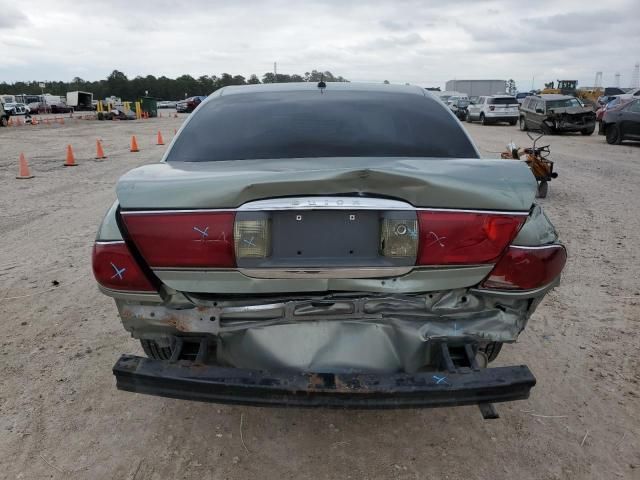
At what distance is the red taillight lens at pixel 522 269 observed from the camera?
2.25 m

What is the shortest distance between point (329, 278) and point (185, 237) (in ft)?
2.02

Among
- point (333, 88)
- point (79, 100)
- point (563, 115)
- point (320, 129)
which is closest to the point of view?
point (320, 129)

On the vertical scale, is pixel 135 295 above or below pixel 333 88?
below

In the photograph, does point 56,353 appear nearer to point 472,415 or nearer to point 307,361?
point 307,361

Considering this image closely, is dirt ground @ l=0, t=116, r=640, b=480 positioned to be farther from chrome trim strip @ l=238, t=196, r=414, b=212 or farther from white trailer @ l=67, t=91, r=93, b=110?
white trailer @ l=67, t=91, r=93, b=110

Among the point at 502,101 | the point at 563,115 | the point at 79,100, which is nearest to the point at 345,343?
the point at 563,115

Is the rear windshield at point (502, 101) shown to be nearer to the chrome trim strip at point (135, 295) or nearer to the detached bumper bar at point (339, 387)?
the detached bumper bar at point (339, 387)

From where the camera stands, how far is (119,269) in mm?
2256

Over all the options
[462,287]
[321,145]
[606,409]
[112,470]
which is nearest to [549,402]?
[606,409]

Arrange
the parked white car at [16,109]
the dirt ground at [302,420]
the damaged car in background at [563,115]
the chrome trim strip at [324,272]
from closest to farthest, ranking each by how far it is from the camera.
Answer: the chrome trim strip at [324,272], the dirt ground at [302,420], the damaged car in background at [563,115], the parked white car at [16,109]

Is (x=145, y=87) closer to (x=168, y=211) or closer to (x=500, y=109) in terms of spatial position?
(x=500, y=109)

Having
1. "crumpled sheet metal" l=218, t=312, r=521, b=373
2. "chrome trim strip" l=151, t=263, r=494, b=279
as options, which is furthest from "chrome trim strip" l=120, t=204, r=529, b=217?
"crumpled sheet metal" l=218, t=312, r=521, b=373

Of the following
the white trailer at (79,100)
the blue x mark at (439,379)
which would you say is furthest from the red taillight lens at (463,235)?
the white trailer at (79,100)

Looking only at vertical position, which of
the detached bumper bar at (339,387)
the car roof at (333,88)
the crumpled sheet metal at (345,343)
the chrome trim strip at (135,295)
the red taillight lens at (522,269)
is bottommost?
the detached bumper bar at (339,387)
